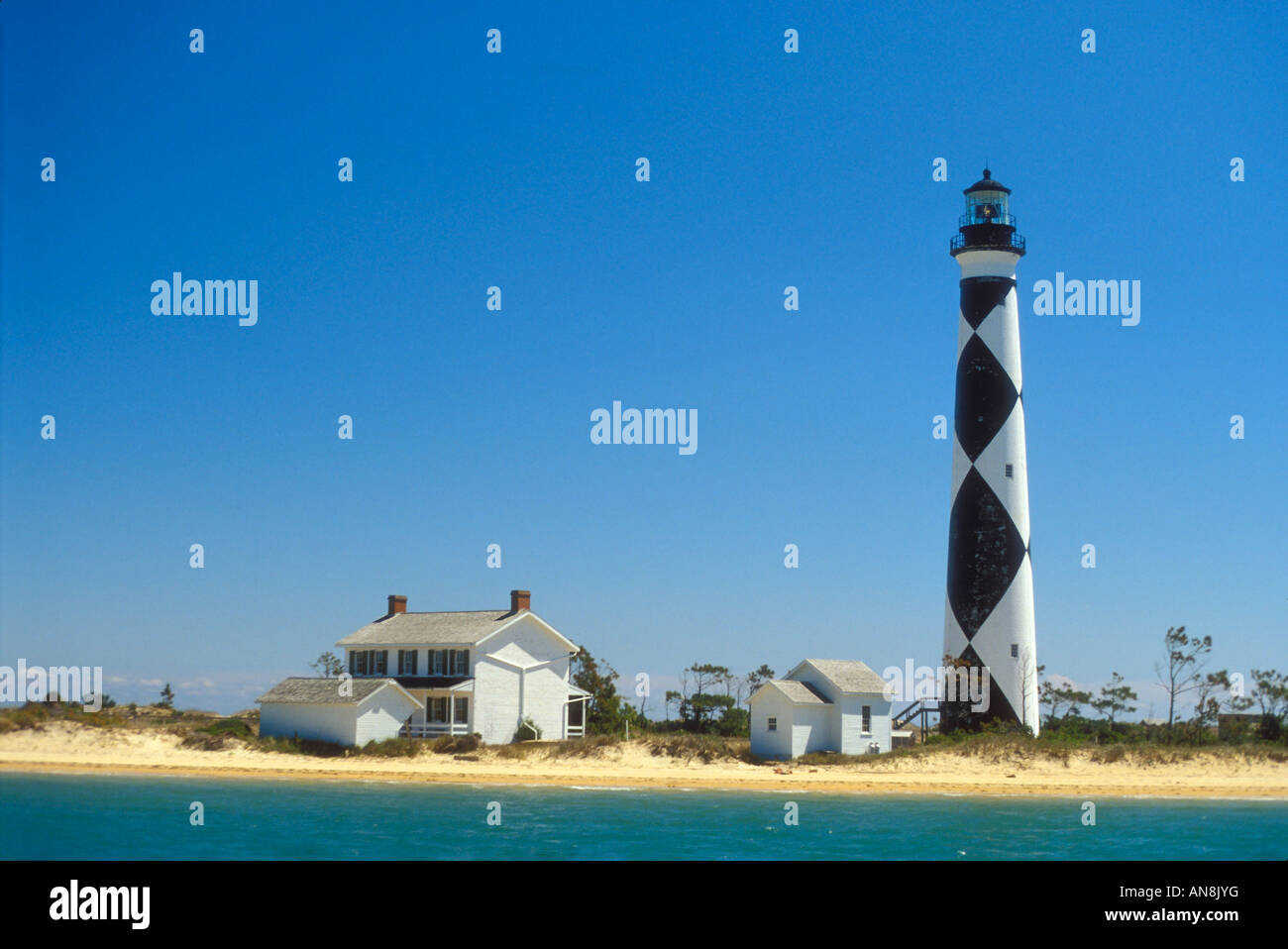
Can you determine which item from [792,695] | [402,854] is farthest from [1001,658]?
[402,854]

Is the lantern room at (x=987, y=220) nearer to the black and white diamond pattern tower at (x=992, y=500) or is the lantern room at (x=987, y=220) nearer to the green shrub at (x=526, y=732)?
the black and white diamond pattern tower at (x=992, y=500)

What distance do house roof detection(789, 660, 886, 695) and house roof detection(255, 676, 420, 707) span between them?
14652 mm

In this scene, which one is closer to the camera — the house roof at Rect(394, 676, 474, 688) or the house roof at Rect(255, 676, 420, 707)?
the house roof at Rect(255, 676, 420, 707)

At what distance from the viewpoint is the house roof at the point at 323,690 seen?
1721 inches

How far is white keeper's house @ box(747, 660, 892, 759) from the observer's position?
146 feet

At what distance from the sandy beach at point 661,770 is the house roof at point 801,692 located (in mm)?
2349

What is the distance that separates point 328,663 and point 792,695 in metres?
23.2

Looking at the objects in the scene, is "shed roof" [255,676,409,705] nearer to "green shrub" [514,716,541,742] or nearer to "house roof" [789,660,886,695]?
"green shrub" [514,716,541,742]

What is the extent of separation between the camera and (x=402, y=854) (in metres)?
25.8

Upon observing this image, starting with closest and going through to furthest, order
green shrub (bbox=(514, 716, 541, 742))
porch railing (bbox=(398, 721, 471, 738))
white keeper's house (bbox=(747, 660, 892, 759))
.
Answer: white keeper's house (bbox=(747, 660, 892, 759)), porch railing (bbox=(398, 721, 471, 738)), green shrub (bbox=(514, 716, 541, 742))

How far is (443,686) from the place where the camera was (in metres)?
46.0

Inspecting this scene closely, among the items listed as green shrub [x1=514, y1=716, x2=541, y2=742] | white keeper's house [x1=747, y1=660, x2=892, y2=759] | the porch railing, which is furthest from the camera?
green shrub [x1=514, y1=716, x2=541, y2=742]

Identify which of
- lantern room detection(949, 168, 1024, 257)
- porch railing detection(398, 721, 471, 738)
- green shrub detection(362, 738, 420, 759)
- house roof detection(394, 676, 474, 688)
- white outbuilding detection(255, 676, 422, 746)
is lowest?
green shrub detection(362, 738, 420, 759)

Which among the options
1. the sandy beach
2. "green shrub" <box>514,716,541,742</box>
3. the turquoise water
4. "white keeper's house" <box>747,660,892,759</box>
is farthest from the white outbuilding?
"white keeper's house" <box>747,660,892,759</box>
